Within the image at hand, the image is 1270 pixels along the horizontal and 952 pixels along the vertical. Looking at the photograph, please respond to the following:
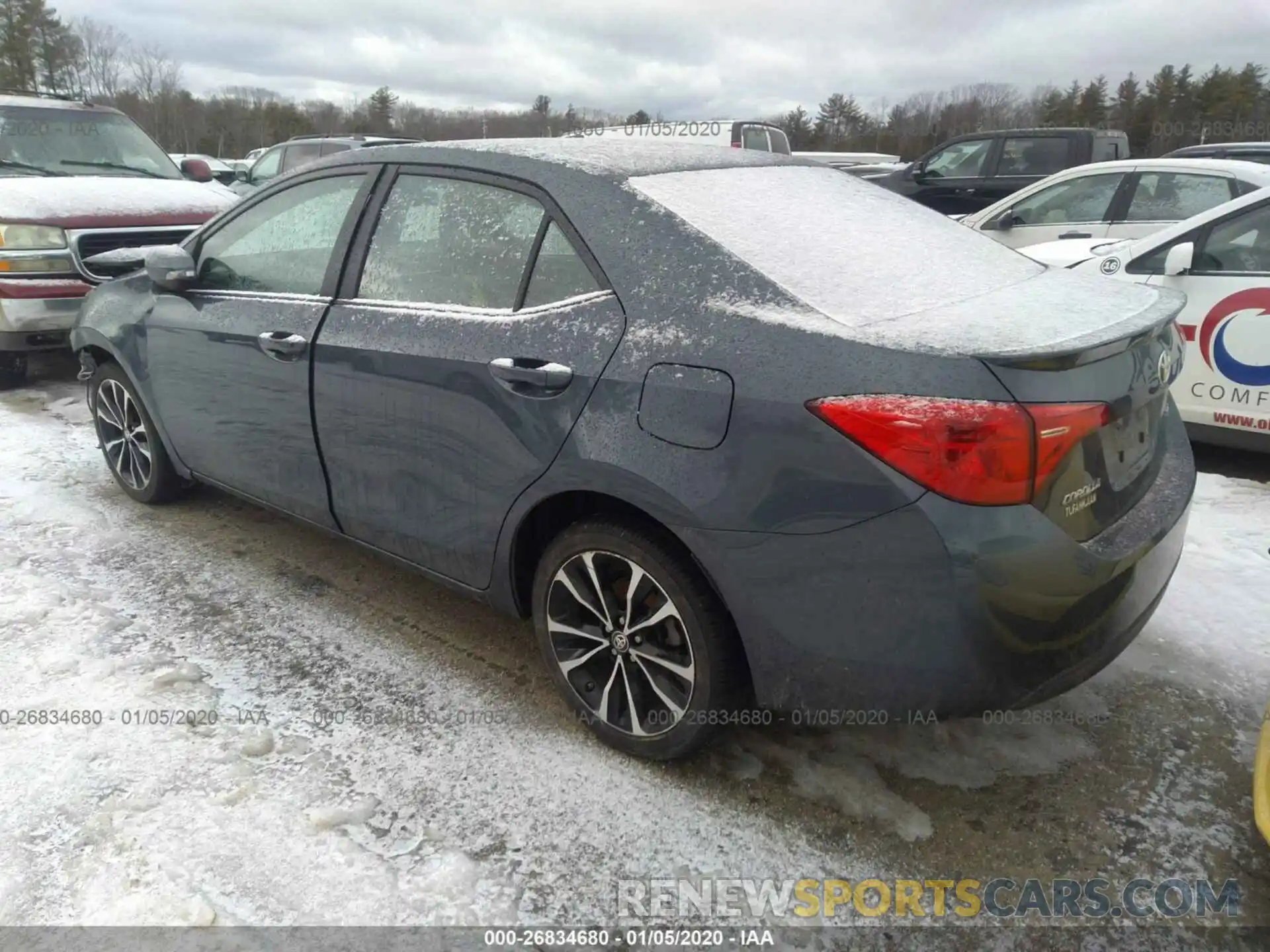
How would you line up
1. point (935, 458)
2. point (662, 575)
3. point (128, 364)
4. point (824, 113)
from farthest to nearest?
point (824, 113) → point (128, 364) → point (662, 575) → point (935, 458)

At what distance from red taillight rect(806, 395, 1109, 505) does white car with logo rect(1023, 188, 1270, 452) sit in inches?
126

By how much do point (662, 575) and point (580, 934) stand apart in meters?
A: 0.86

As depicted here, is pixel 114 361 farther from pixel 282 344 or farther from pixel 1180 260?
pixel 1180 260

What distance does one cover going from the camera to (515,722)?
280 centimetres

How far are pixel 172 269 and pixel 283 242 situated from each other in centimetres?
58

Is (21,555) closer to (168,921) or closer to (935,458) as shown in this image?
(168,921)

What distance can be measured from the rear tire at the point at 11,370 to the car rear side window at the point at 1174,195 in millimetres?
8817

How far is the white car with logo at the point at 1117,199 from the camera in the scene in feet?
22.1

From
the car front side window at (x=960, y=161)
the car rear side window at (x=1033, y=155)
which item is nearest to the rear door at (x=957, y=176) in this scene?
the car front side window at (x=960, y=161)

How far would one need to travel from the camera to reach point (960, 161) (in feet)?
40.4

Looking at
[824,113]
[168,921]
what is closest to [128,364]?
[168,921]

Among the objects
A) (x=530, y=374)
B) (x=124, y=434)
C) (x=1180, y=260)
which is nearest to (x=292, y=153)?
(x=124, y=434)

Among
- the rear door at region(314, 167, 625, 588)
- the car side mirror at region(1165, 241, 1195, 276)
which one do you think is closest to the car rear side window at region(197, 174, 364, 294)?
the rear door at region(314, 167, 625, 588)

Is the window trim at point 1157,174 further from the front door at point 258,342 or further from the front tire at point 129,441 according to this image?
the front tire at point 129,441
